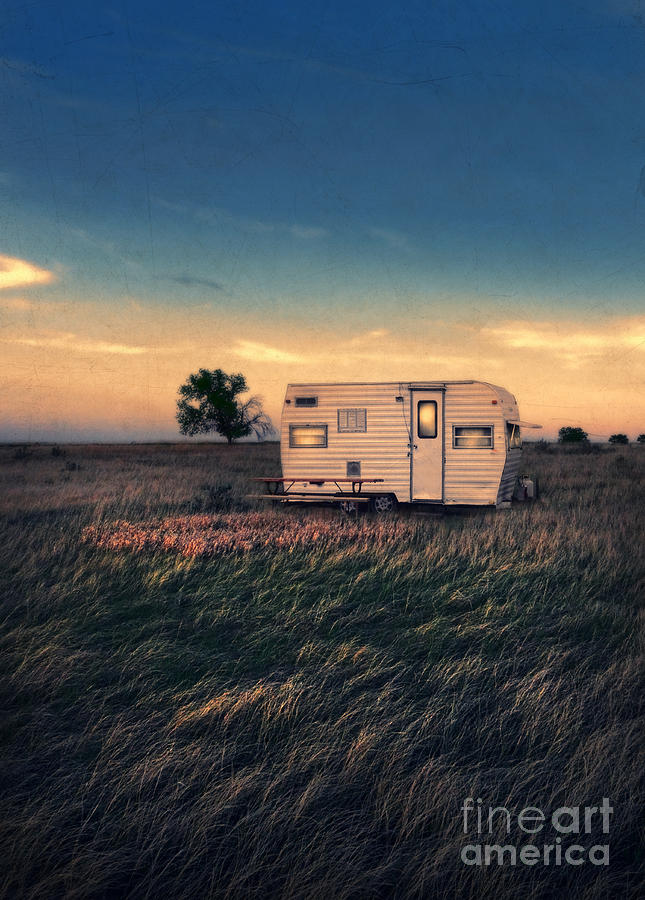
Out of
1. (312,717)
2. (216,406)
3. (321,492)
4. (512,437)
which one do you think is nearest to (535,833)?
(312,717)

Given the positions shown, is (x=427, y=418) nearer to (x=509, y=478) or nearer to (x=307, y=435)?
(x=509, y=478)

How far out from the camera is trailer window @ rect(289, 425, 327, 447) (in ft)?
49.9

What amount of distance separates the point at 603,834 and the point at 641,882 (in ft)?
0.99

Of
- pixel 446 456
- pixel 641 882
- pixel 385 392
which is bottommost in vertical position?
pixel 641 882

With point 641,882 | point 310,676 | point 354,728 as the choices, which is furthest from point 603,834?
point 310,676

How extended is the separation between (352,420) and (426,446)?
1.94 m

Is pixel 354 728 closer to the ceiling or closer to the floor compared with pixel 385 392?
closer to the floor

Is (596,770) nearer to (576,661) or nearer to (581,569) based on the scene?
(576,661)

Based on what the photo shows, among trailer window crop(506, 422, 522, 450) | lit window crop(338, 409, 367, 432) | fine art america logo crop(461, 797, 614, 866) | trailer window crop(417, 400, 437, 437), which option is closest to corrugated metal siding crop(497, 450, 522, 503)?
trailer window crop(506, 422, 522, 450)

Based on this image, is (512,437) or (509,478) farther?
(509,478)

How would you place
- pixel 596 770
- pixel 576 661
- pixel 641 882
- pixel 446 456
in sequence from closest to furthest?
pixel 641 882 → pixel 596 770 → pixel 576 661 → pixel 446 456

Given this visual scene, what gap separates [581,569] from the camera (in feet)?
27.5

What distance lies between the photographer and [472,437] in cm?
1441

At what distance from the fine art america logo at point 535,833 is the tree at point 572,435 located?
215 feet
